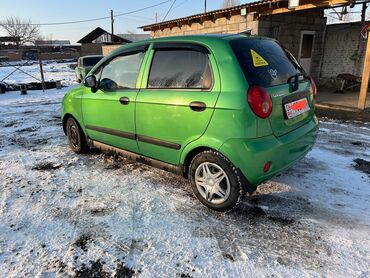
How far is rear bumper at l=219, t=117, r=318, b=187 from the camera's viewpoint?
9.04 feet

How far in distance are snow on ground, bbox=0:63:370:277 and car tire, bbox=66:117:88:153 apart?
0.29 metres

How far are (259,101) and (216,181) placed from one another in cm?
91

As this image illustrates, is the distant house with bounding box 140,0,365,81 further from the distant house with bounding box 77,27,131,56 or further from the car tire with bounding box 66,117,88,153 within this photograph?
the distant house with bounding box 77,27,131,56

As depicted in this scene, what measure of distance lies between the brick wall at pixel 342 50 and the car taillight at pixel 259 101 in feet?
36.1

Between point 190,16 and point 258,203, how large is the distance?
11.0 metres

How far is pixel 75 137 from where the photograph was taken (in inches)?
196

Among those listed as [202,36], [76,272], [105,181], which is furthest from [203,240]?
[202,36]

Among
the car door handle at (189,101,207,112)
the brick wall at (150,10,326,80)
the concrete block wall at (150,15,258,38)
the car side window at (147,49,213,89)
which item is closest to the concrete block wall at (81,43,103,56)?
the concrete block wall at (150,15,258,38)

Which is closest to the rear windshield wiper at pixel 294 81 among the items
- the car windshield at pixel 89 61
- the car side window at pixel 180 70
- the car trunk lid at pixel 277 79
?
the car trunk lid at pixel 277 79

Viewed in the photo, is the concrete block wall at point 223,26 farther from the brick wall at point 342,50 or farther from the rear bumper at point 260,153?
the rear bumper at point 260,153

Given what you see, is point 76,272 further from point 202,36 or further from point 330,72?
point 330,72

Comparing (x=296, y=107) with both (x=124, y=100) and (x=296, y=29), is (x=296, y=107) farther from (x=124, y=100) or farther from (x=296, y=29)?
(x=296, y=29)

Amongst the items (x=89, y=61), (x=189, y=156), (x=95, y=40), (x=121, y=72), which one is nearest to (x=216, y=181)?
(x=189, y=156)

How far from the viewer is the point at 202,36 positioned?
125 inches
